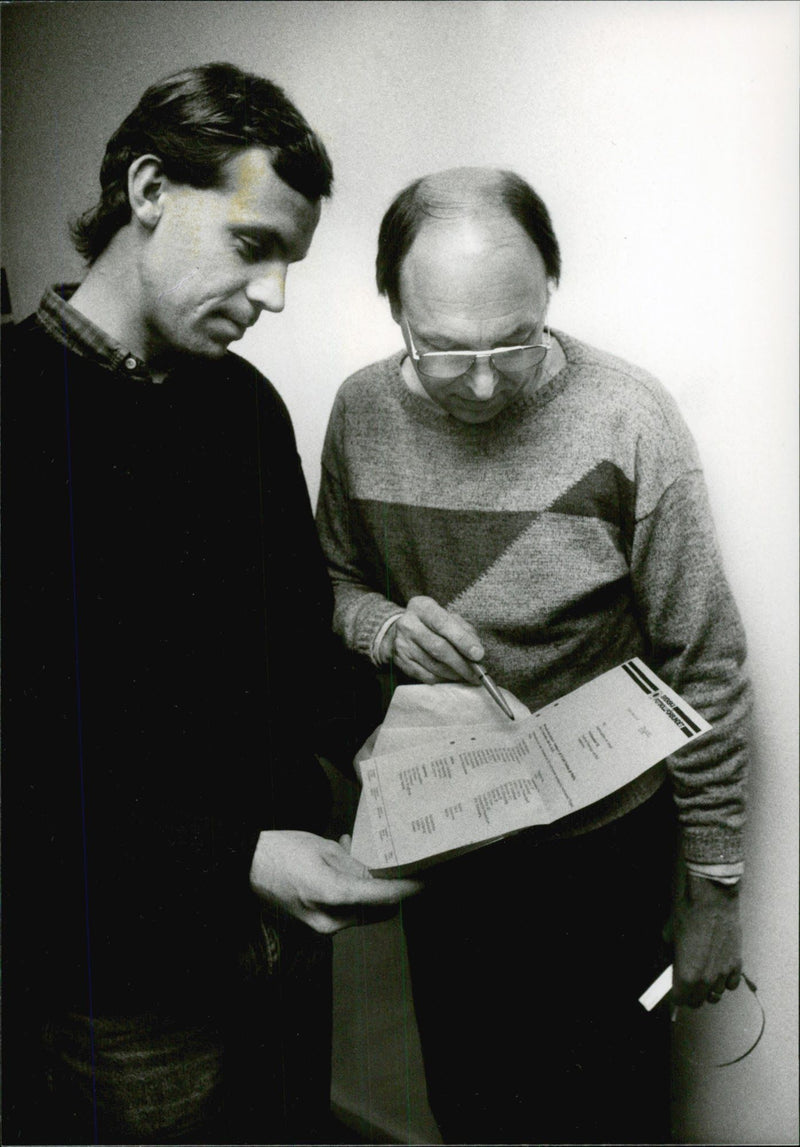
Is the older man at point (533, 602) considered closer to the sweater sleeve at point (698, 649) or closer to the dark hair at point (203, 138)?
the sweater sleeve at point (698, 649)

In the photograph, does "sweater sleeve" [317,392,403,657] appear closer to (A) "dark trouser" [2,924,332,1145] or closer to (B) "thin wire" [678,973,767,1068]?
(A) "dark trouser" [2,924,332,1145]

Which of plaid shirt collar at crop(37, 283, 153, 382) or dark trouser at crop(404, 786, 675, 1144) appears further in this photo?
dark trouser at crop(404, 786, 675, 1144)

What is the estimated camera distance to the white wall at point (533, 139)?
1.06 meters

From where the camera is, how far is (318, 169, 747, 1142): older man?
1.05m

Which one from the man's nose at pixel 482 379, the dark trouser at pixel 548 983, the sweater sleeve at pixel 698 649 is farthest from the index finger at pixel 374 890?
the man's nose at pixel 482 379

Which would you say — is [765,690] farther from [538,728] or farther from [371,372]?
[371,372]

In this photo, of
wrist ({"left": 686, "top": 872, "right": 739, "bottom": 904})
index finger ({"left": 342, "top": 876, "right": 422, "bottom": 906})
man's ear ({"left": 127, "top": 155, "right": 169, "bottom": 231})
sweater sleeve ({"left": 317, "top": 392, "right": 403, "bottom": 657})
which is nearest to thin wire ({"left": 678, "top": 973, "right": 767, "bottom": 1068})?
wrist ({"left": 686, "top": 872, "right": 739, "bottom": 904})

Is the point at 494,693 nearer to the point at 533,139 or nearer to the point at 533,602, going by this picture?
the point at 533,602

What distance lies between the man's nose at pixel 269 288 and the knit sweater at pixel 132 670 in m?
0.08

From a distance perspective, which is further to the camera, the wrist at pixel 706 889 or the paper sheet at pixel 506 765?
the wrist at pixel 706 889

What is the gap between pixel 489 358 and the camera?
103cm

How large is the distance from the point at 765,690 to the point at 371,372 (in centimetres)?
67

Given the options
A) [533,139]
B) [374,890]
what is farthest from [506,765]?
[533,139]

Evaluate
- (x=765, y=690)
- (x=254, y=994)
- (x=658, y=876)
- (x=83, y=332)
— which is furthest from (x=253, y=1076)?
(x=83, y=332)
